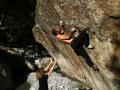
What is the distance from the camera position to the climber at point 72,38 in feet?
37.3

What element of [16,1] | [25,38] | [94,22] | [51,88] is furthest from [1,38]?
[94,22]

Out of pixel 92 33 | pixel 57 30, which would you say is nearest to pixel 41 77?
pixel 92 33

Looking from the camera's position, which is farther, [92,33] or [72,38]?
[72,38]

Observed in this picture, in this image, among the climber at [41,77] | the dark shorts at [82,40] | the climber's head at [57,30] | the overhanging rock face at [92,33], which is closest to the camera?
the climber at [41,77]

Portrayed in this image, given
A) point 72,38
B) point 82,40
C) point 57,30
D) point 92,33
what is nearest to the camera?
point 92,33

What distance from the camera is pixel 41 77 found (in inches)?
409

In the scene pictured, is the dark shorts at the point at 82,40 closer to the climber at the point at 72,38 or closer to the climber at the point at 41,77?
the climber at the point at 72,38

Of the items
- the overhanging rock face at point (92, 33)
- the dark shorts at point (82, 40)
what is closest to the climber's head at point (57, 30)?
the overhanging rock face at point (92, 33)

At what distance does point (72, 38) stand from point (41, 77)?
7.67 feet

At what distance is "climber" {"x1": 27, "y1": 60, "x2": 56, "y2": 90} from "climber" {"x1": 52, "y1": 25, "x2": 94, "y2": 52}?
4.76 feet

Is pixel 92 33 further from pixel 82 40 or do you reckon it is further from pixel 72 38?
pixel 72 38

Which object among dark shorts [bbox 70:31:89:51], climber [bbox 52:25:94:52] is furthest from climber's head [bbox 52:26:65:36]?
dark shorts [bbox 70:31:89:51]

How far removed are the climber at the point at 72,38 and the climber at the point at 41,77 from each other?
145 centimetres

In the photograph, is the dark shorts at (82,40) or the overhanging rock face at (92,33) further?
the dark shorts at (82,40)
